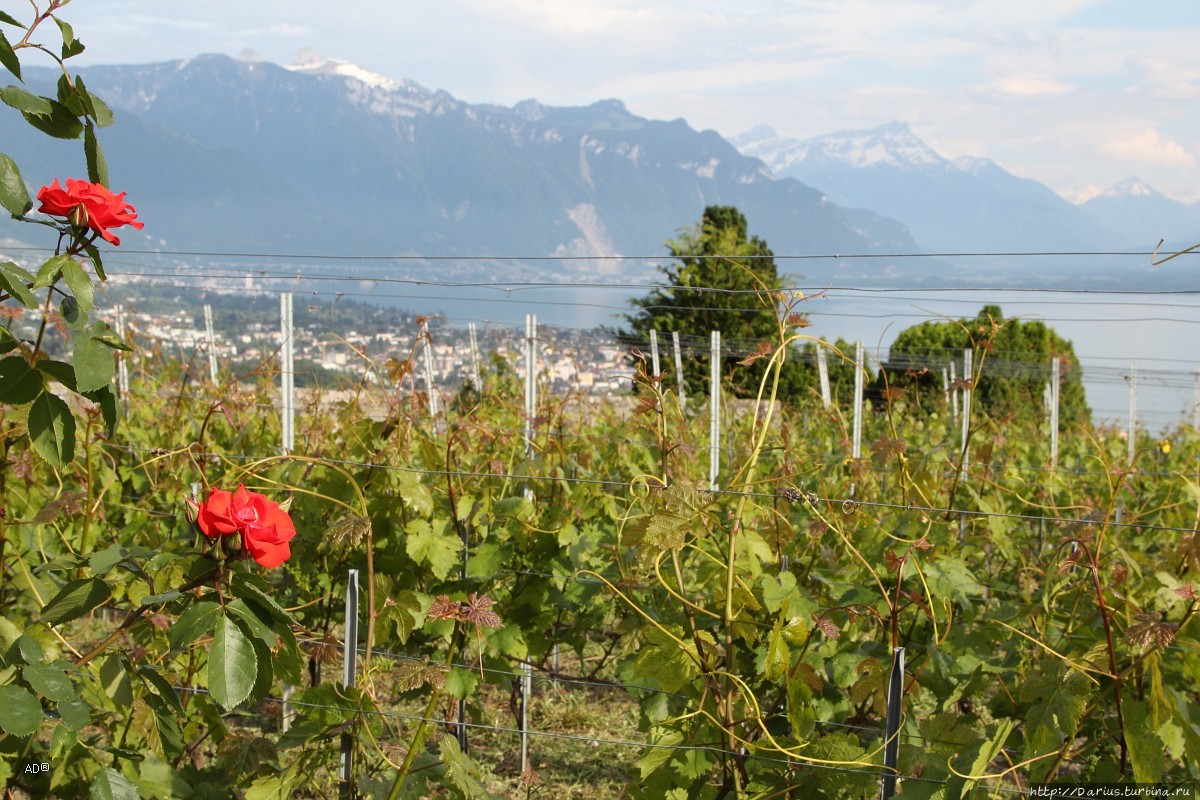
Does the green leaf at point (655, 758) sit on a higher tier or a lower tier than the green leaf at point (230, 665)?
lower

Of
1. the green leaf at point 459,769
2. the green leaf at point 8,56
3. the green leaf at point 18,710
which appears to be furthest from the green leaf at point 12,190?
the green leaf at point 459,769

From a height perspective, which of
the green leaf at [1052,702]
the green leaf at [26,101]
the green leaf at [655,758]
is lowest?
the green leaf at [655,758]

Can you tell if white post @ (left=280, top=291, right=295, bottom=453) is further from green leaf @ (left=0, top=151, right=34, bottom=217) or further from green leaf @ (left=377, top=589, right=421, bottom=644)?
green leaf @ (left=0, top=151, right=34, bottom=217)

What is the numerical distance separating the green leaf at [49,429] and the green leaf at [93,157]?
313mm

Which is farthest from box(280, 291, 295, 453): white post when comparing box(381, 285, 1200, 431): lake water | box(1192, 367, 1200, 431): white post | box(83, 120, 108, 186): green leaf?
box(1192, 367, 1200, 431): white post

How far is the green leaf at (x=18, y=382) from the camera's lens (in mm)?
1359

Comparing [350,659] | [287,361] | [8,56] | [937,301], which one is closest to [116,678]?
[350,659]

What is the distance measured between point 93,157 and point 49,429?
39 centimetres

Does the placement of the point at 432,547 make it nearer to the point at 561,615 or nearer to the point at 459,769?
the point at 561,615

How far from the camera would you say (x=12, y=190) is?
1.32m

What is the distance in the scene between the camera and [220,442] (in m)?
5.00

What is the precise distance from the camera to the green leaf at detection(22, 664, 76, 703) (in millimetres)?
1432

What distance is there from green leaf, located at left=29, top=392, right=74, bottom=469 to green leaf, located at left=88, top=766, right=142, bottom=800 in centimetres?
62

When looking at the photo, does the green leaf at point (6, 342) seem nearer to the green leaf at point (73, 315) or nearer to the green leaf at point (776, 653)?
the green leaf at point (73, 315)
